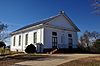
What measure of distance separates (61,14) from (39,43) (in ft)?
23.7

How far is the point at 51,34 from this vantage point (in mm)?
31203

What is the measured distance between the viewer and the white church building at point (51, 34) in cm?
3042

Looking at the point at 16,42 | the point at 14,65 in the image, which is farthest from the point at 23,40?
the point at 14,65

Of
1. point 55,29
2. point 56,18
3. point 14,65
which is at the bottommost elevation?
point 14,65

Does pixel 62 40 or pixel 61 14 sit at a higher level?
pixel 61 14

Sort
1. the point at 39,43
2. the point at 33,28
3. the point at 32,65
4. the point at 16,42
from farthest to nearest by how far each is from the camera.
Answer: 1. the point at 16,42
2. the point at 33,28
3. the point at 39,43
4. the point at 32,65

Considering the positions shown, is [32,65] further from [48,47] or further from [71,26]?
[71,26]

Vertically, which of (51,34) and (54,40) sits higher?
(51,34)

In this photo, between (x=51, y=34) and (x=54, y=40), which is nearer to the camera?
(x=51, y=34)

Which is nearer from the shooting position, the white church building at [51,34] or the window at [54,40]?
the white church building at [51,34]

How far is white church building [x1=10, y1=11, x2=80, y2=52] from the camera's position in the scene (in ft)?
99.8

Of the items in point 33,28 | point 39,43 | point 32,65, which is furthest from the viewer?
point 33,28

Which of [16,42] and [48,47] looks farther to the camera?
[16,42]

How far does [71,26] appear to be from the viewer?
35.7m
